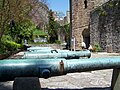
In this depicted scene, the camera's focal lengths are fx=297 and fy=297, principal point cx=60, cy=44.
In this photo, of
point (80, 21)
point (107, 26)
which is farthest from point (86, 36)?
point (107, 26)

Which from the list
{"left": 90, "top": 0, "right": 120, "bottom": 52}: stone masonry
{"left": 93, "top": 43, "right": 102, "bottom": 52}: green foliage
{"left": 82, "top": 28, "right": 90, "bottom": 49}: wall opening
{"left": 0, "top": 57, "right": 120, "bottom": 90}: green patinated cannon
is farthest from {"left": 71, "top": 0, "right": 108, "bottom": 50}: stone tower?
{"left": 0, "top": 57, "right": 120, "bottom": 90}: green patinated cannon

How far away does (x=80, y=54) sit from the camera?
5.61 m

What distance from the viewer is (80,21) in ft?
98.8

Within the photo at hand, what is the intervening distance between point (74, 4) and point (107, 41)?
7.76 metres

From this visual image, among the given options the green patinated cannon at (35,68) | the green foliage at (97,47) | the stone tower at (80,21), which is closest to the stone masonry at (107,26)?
the green foliage at (97,47)

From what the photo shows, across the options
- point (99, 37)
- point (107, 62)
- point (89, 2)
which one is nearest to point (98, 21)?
point (99, 37)

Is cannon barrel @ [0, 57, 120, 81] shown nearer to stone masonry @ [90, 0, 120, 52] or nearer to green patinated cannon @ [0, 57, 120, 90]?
green patinated cannon @ [0, 57, 120, 90]

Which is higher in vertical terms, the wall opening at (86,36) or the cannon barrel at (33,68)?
the wall opening at (86,36)

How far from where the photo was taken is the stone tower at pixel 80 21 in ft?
95.9

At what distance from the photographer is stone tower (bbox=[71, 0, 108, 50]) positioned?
29228mm

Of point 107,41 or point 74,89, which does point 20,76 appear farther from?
point 107,41

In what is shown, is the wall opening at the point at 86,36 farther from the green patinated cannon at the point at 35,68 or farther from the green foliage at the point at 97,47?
the green patinated cannon at the point at 35,68

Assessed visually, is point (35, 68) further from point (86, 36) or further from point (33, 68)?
point (86, 36)

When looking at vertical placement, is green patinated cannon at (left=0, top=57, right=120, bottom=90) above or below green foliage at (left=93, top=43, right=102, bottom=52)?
above
